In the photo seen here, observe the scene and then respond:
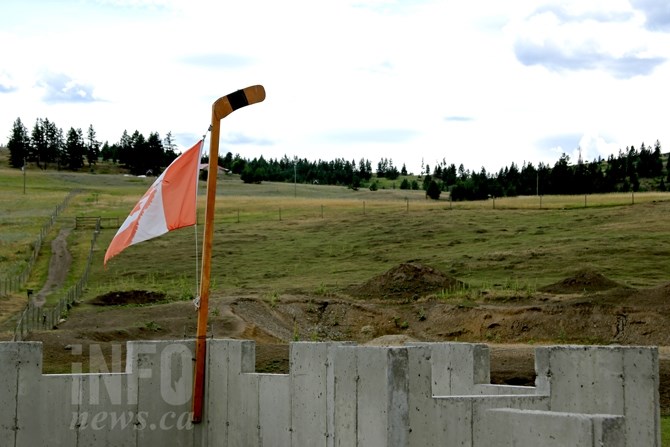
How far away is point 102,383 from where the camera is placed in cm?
1628

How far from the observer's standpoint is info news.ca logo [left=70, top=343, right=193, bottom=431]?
1608 cm

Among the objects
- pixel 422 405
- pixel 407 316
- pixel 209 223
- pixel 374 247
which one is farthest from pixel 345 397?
pixel 374 247

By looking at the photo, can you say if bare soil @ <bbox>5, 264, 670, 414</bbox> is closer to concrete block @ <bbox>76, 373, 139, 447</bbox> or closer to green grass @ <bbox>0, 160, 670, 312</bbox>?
green grass @ <bbox>0, 160, 670, 312</bbox>

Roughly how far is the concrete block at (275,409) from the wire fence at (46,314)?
15933 millimetres

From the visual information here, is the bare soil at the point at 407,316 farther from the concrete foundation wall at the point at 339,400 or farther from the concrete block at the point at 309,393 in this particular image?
the concrete block at the point at 309,393

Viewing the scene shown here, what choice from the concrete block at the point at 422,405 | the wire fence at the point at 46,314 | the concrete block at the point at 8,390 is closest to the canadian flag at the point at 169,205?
the concrete block at the point at 8,390

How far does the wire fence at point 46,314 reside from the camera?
3397cm

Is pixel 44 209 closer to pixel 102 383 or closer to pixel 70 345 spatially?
pixel 70 345

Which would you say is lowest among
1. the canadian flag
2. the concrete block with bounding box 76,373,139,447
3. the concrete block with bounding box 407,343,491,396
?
the concrete block with bounding box 76,373,139,447

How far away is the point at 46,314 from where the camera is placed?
38.6 meters

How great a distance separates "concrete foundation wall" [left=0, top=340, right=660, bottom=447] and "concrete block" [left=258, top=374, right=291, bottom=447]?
0.09 feet

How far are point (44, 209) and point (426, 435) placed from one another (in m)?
91.5

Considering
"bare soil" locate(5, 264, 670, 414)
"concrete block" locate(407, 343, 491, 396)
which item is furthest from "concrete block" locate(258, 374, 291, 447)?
"bare soil" locate(5, 264, 670, 414)

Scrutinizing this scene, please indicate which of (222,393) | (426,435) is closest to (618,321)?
(222,393)
